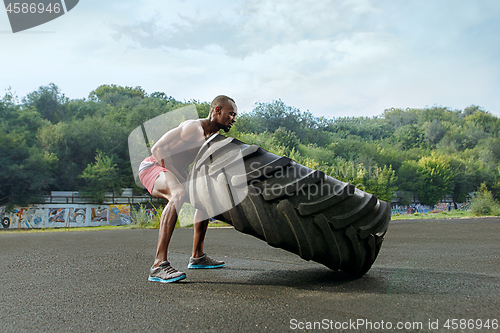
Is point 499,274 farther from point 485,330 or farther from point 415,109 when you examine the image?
point 415,109

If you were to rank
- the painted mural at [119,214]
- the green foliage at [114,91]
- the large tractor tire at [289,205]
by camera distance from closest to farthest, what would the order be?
1. the large tractor tire at [289,205]
2. the painted mural at [119,214]
3. the green foliage at [114,91]

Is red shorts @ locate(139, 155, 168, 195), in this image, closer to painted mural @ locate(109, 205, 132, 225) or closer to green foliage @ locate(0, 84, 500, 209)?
green foliage @ locate(0, 84, 500, 209)

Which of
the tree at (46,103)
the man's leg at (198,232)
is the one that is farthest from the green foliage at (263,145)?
the man's leg at (198,232)

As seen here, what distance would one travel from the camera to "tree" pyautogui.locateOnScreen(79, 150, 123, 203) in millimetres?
25266

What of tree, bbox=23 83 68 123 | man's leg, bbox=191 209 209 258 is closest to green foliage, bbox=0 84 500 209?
tree, bbox=23 83 68 123

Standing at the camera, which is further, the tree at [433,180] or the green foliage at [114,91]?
the green foliage at [114,91]

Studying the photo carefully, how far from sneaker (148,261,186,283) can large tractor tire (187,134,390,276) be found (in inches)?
23.4

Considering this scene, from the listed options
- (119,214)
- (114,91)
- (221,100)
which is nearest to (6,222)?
(119,214)

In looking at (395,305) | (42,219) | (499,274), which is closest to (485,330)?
(395,305)

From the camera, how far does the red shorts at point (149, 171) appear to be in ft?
9.70

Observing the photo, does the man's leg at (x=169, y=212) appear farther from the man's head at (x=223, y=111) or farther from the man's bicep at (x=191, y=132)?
the man's head at (x=223, y=111)

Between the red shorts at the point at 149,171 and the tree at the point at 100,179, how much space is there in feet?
81.1

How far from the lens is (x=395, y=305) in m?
1.74

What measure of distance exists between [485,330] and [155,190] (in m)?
2.55
